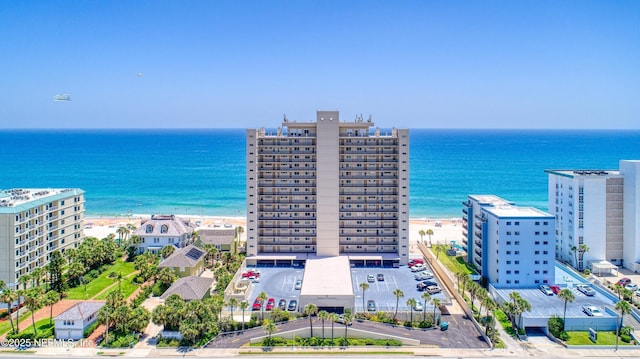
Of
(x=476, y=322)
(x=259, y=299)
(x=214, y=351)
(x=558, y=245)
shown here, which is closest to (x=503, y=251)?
(x=476, y=322)

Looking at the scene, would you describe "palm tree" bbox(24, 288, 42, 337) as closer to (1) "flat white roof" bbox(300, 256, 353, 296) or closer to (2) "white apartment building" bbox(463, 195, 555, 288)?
(1) "flat white roof" bbox(300, 256, 353, 296)

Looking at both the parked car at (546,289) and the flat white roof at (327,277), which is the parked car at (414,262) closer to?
the flat white roof at (327,277)

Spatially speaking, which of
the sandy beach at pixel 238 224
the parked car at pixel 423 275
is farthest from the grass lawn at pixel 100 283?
the parked car at pixel 423 275

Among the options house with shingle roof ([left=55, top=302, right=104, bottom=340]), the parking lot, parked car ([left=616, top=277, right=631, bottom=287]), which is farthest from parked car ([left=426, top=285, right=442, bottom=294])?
house with shingle roof ([left=55, top=302, right=104, bottom=340])

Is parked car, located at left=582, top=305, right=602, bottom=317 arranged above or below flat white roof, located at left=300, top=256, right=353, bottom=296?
below

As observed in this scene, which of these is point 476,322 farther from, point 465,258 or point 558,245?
point 558,245

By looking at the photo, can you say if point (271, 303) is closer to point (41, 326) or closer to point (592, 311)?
point (41, 326)

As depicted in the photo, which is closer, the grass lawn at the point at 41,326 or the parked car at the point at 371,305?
the grass lawn at the point at 41,326
